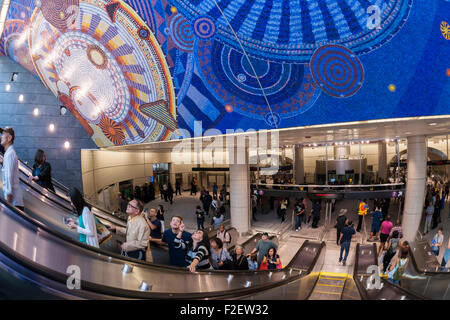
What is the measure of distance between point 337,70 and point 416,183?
7.79m

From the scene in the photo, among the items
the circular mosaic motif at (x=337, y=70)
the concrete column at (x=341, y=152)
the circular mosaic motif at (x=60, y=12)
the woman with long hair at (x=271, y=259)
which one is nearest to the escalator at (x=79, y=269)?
the woman with long hair at (x=271, y=259)

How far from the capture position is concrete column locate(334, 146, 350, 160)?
46.2 feet

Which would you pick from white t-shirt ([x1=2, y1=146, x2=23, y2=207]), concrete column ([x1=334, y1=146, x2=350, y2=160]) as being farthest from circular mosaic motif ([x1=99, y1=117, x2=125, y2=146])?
concrete column ([x1=334, y1=146, x2=350, y2=160])

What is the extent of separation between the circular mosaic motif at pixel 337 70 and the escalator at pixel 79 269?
455 centimetres

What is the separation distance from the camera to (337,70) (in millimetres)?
6062

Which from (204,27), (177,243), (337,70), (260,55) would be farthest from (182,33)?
(177,243)

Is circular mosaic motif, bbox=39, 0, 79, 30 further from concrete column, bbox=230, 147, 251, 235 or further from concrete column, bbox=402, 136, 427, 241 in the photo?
concrete column, bbox=402, 136, 427, 241

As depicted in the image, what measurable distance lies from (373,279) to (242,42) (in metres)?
5.78

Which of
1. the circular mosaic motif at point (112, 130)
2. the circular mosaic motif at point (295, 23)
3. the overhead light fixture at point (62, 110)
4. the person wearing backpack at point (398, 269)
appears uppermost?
the circular mosaic motif at point (295, 23)

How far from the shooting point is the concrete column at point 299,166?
14453 mm

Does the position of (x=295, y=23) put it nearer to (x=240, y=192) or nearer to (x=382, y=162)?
(x=240, y=192)

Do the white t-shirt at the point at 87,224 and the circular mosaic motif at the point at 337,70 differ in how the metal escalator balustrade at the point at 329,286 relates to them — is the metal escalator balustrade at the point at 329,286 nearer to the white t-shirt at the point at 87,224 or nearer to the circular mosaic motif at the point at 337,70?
the circular mosaic motif at the point at 337,70

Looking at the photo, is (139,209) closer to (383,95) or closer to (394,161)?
(383,95)

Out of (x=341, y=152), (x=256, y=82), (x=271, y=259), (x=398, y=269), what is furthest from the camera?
(x=341, y=152)
